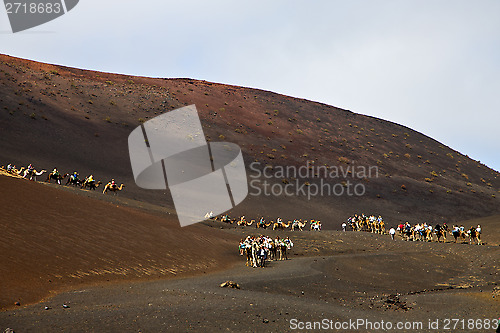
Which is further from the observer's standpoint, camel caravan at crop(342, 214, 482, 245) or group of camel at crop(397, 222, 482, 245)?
group of camel at crop(397, 222, 482, 245)

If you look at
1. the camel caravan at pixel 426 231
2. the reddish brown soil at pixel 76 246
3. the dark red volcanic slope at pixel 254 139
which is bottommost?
the camel caravan at pixel 426 231

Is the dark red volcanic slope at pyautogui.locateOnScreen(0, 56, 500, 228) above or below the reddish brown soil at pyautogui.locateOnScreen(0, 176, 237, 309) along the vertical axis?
above

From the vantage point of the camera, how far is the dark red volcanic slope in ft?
204

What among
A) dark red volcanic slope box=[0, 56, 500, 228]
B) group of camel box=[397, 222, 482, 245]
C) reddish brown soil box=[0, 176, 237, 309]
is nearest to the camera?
reddish brown soil box=[0, 176, 237, 309]

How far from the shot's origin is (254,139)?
86000 mm

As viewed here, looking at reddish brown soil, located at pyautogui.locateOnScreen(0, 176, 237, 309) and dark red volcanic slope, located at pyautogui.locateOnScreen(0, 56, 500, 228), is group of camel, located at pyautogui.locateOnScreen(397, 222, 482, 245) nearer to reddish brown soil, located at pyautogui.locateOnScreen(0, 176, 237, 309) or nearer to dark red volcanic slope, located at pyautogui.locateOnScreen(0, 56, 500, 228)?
dark red volcanic slope, located at pyautogui.locateOnScreen(0, 56, 500, 228)

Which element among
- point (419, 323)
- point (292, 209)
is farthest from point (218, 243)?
point (292, 209)

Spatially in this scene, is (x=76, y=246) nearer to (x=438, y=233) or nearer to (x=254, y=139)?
(x=438, y=233)

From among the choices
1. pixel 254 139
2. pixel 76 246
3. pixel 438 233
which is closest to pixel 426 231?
pixel 438 233

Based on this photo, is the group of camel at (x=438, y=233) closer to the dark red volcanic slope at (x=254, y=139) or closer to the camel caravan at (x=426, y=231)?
the camel caravan at (x=426, y=231)

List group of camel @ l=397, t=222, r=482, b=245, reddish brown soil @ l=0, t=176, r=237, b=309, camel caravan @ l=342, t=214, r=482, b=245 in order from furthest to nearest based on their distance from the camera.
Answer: group of camel @ l=397, t=222, r=482, b=245 → camel caravan @ l=342, t=214, r=482, b=245 → reddish brown soil @ l=0, t=176, r=237, b=309

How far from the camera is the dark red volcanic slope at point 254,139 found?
62125 millimetres

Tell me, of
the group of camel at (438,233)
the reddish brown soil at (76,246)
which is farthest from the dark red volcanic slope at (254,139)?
Answer: the reddish brown soil at (76,246)

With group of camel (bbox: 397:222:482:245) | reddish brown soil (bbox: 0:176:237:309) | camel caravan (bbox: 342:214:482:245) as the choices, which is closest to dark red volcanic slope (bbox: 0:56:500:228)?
camel caravan (bbox: 342:214:482:245)
